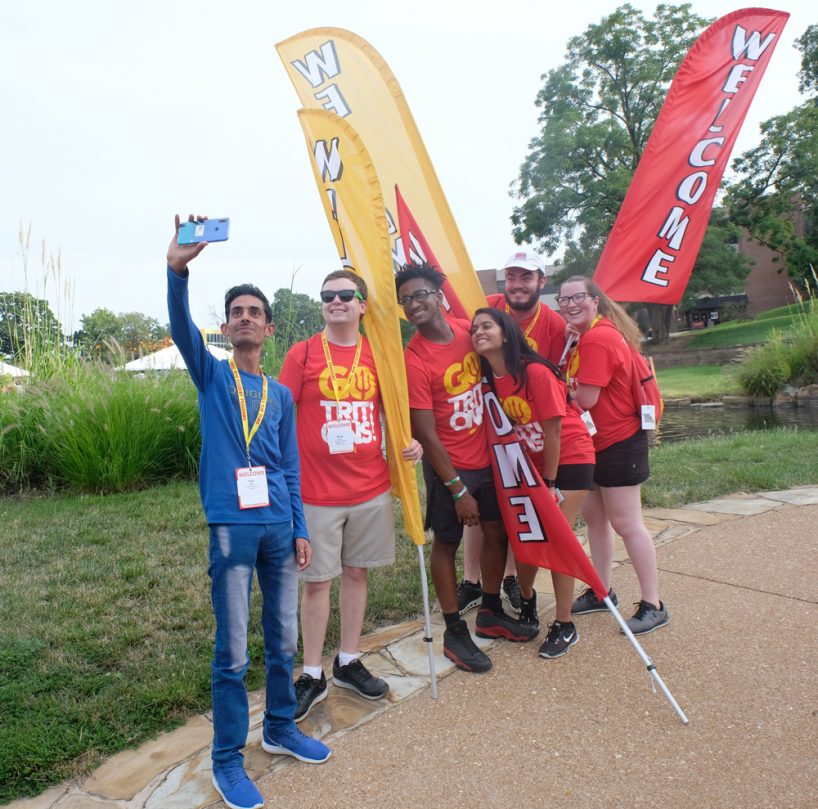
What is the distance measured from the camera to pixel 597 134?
111 feet

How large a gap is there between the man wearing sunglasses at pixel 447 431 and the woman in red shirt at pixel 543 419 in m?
0.13

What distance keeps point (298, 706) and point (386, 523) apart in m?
0.89

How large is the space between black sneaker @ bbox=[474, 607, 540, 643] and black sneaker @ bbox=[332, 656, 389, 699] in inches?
29.2

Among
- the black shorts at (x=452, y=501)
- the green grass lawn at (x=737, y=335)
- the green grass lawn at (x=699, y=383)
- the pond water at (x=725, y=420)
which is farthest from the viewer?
the green grass lawn at (x=737, y=335)

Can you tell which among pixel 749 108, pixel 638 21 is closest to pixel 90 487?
pixel 749 108

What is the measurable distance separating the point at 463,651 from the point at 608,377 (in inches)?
63.6

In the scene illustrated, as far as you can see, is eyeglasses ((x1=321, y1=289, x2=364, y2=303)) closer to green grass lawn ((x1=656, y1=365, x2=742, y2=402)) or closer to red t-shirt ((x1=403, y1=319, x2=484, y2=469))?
red t-shirt ((x1=403, y1=319, x2=484, y2=469))

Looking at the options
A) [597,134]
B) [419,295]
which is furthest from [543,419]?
[597,134]

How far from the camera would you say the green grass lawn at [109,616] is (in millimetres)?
2947

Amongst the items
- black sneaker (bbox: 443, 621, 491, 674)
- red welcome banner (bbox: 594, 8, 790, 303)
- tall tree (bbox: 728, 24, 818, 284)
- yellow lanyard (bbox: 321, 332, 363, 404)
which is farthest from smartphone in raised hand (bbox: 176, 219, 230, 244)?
tall tree (bbox: 728, 24, 818, 284)

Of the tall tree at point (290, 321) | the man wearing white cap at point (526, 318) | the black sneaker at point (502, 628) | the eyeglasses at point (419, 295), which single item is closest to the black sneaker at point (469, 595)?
the man wearing white cap at point (526, 318)

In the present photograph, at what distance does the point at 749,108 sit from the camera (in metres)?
5.20

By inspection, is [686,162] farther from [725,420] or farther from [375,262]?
[725,420]

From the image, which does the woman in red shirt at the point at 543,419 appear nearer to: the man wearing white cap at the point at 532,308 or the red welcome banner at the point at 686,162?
the man wearing white cap at the point at 532,308
